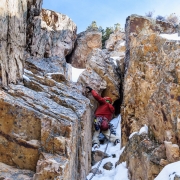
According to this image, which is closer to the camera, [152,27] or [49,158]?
[49,158]

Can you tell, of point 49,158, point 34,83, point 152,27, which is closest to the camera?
point 49,158

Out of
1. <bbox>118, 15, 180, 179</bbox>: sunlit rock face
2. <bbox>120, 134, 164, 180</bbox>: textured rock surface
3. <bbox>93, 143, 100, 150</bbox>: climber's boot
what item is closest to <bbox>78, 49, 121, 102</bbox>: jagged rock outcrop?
<bbox>118, 15, 180, 179</bbox>: sunlit rock face

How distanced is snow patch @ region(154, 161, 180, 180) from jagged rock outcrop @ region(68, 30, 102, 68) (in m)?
12.6

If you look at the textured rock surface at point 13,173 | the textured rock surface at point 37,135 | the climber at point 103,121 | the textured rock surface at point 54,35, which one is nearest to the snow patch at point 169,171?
the textured rock surface at point 37,135

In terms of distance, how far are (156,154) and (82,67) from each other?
11914mm

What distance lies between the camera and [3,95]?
582 centimetres

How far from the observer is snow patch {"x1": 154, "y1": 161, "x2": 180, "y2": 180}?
4711 millimetres

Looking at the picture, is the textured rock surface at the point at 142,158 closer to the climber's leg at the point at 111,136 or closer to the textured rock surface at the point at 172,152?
the textured rock surface at the point at 172,152

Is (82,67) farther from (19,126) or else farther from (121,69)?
(19,126)

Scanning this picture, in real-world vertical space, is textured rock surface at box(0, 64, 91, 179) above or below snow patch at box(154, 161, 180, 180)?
above

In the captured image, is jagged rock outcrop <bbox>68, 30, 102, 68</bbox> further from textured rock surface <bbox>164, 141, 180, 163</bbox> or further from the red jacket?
textured rock surface <bbox>164, 141, 180, 163</bbox>

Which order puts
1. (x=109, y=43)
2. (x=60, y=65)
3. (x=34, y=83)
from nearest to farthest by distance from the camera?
(x=34, y=83), (x=60, y=65), (x=109, y=43)

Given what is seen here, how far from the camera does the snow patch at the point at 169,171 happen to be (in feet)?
15.5

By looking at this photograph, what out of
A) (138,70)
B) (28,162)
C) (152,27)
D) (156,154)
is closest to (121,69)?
(152,27)
